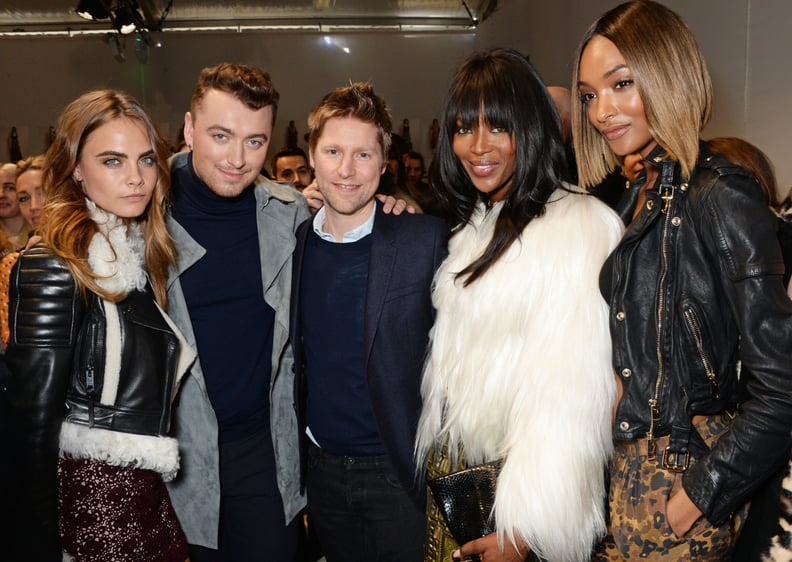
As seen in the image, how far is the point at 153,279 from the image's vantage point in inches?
82.0

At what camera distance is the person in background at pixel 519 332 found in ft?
5.34

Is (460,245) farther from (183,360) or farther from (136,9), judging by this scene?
(136,9)

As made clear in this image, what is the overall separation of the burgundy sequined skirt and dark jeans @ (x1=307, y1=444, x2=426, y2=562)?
0.60m

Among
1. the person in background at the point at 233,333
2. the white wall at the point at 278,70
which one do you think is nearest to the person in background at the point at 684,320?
the person in background at the point at 233,333

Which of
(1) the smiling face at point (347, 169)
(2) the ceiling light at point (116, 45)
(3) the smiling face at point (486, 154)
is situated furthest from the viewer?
(2) the ceiling light at point (116, 45)

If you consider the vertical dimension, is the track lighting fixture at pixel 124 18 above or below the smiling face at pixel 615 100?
above

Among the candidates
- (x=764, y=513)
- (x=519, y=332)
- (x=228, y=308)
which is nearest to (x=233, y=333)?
(x=228, y=308)

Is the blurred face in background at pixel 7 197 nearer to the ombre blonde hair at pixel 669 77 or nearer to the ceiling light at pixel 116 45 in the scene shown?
the ombre blonde hair at pixel 669 77

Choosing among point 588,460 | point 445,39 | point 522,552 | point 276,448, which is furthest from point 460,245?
point 445,39

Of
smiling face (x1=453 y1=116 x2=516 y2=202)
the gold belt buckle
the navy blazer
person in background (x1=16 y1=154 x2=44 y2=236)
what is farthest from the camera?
person in background (x1=16 y1=154 x2=44 y2=236)

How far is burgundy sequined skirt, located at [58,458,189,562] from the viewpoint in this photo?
1.76 meters

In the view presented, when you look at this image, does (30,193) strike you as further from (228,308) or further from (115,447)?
(115,447)

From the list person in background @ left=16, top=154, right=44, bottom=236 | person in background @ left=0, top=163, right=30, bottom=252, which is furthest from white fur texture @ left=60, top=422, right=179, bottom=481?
person in background @ left=0, top=163, right=30, bottom=252

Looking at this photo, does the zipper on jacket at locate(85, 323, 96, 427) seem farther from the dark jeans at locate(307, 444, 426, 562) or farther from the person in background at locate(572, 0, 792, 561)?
the person in background at locate(572, 0, 792, 561)
